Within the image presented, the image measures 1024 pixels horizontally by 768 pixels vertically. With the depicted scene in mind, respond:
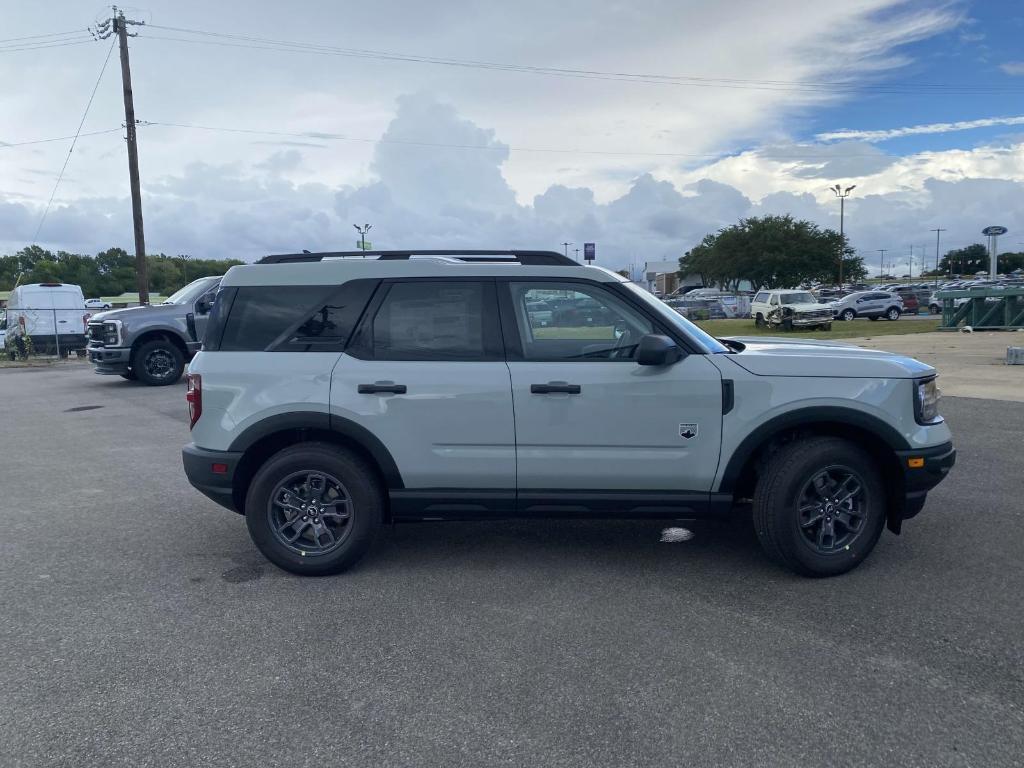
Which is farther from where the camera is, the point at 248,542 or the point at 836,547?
the point at 248,542

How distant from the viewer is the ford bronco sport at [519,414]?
168 inches

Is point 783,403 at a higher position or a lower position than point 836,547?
higher

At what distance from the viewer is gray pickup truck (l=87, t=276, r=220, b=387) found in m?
14.4

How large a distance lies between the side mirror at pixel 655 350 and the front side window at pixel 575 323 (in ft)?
0.67

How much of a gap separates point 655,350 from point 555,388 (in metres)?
0.59

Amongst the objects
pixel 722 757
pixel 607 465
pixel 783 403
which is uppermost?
pixel 783 403

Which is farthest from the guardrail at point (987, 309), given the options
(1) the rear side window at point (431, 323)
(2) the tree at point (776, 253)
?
(2) the tree at point (776, 253)

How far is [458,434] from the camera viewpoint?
442 centimetres

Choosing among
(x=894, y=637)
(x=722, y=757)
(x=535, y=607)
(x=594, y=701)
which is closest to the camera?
(x=722, y=757)

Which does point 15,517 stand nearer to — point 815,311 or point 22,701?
point 22,701

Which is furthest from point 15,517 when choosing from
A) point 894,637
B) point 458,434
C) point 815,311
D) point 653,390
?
point 815,311

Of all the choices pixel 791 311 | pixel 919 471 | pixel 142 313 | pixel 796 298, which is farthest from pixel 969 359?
pixel 142 313

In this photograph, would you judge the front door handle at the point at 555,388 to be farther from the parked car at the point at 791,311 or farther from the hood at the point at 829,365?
the parked car at the point at 791,311

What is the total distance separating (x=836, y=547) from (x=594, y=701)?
1961 millimetres
